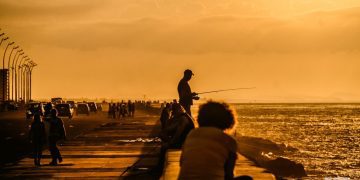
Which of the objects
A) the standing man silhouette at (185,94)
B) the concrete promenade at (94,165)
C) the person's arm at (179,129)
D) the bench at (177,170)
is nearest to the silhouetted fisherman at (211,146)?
the bench at (177,170)

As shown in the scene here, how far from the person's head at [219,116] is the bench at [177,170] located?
16.9 ft

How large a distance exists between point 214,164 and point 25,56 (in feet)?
458

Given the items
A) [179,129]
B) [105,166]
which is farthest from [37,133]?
[179,129]

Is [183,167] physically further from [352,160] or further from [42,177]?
[352,160]

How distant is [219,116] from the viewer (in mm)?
6738

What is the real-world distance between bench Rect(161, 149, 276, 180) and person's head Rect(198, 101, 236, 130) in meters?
5.16

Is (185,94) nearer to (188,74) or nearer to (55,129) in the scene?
(188,74)

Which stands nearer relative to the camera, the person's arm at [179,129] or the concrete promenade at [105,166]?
the person's arm at [179,129]

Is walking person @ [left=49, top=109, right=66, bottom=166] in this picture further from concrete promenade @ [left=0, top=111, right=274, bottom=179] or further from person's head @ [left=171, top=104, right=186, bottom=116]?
person's head @ [left=171, top=104, right=186, bottom=116]

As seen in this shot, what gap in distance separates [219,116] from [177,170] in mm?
6295

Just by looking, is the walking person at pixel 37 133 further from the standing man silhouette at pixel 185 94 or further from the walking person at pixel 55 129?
the standing man silhouette at pixel 185 94

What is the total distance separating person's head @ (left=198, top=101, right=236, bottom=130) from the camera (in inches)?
265

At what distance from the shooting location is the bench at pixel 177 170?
1261cm

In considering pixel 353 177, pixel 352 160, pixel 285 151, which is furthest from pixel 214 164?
pixel 285 151
